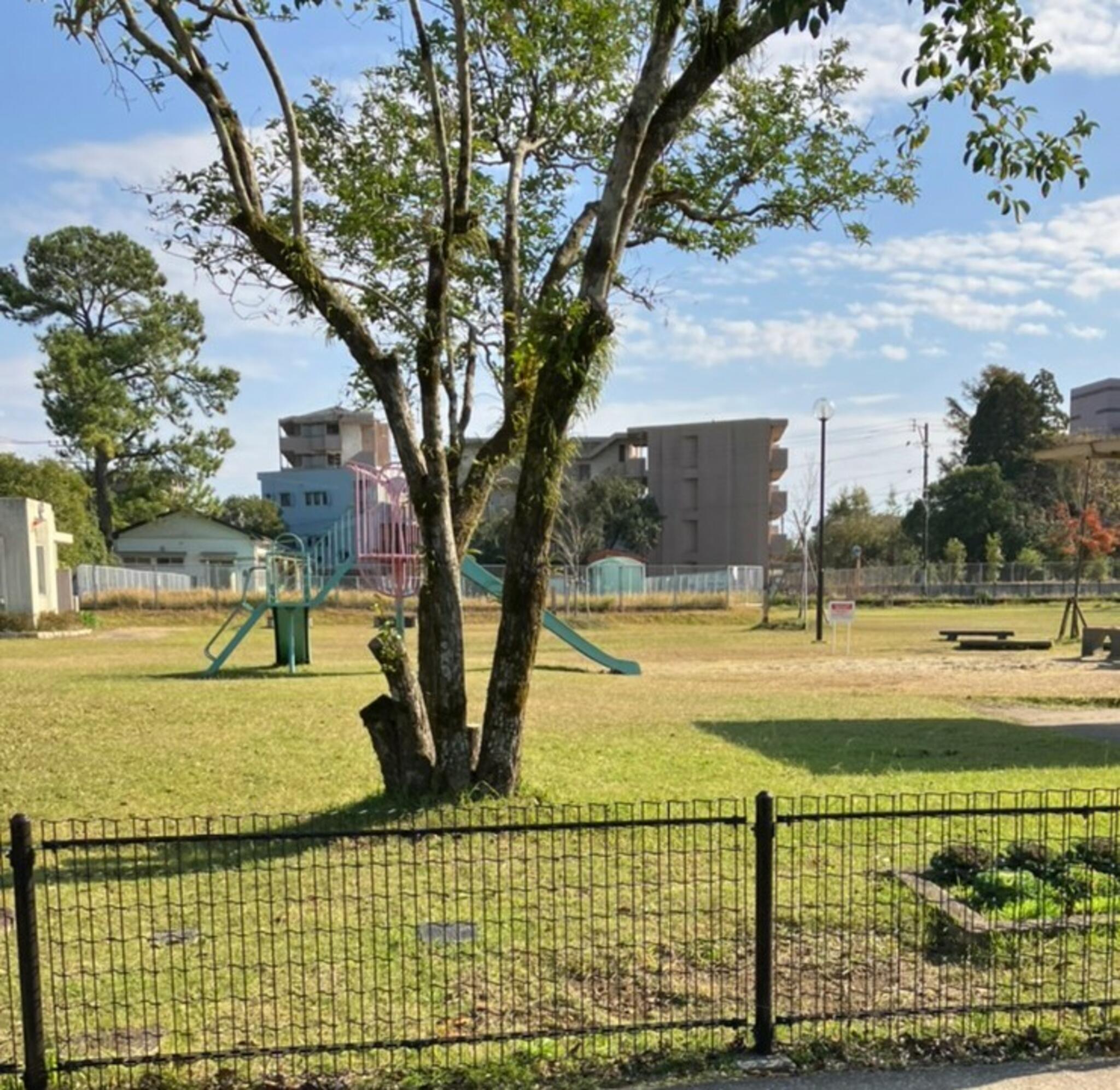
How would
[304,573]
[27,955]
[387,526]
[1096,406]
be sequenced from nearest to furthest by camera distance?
[27,955] → [387,526] → [304,573] → [1096,406]

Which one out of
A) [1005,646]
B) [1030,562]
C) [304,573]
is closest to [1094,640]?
[1005,646]

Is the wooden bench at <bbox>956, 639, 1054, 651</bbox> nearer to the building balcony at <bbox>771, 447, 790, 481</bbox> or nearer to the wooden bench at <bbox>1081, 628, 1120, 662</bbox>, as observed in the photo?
the wooden bench at <bbox>1081, 628, 1120, 662</bbox>

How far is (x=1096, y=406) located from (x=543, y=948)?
3765 inches

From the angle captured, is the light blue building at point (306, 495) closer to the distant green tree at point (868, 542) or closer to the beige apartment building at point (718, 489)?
the beige apartment building at point (718, 489)

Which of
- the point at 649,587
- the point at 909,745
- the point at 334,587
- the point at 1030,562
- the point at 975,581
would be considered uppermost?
the point at 334,587

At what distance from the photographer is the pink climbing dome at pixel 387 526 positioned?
61.1 feet

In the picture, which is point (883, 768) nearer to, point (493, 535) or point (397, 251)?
point (397, 251)

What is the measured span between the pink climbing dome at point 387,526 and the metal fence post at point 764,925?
1516 centimetres

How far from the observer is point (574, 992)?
12.9 ft

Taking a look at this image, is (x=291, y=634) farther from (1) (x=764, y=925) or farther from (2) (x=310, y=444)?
(2) (x=310, y=444)

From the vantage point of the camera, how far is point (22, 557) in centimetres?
2888

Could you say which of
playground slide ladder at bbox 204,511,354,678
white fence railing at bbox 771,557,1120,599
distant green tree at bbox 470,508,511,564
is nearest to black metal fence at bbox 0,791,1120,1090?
playground slide ladder at bbox 204,511,354,678

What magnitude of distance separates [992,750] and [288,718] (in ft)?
26.5

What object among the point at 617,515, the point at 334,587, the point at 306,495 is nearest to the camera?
the point at 334,587
